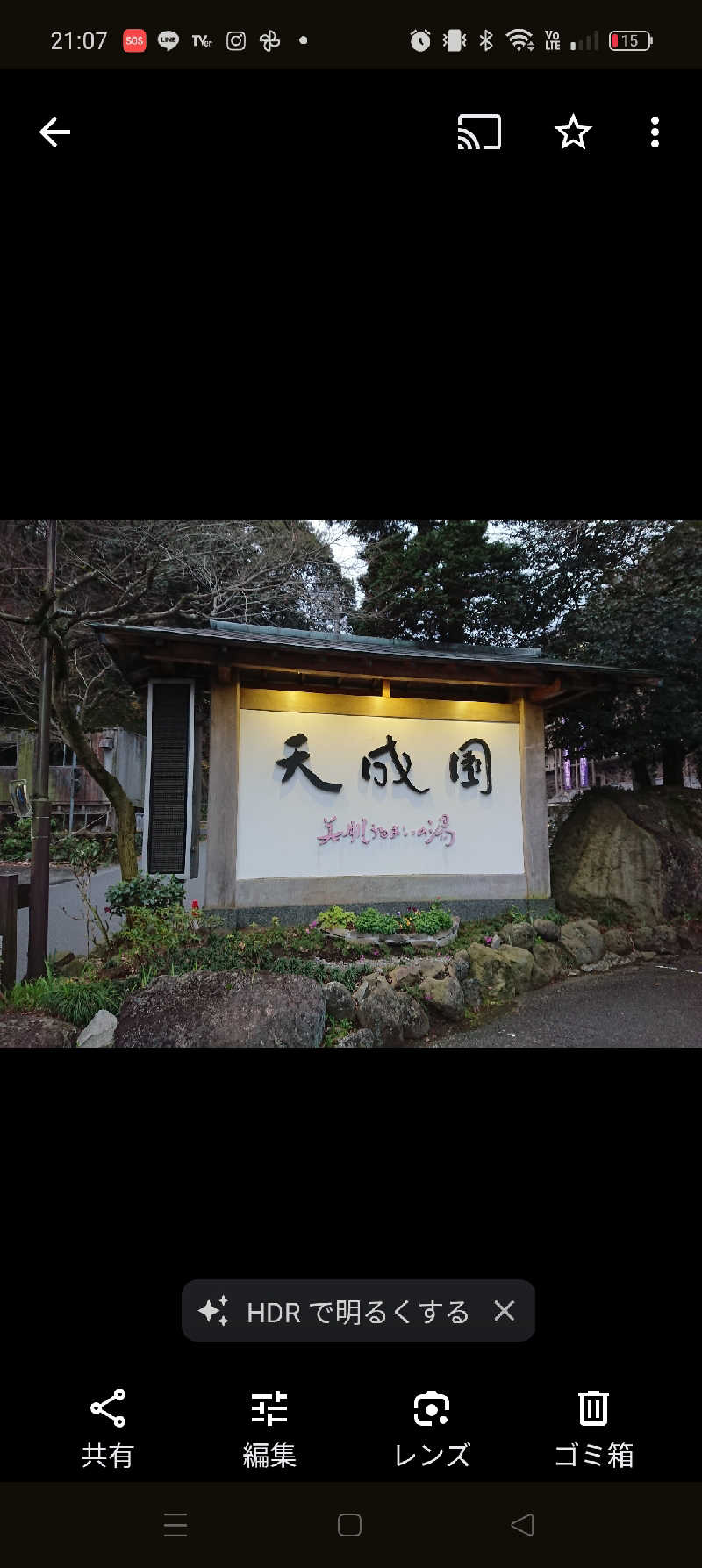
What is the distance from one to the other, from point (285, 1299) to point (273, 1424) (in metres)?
0.16

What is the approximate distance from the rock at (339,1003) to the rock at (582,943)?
9.06 ft

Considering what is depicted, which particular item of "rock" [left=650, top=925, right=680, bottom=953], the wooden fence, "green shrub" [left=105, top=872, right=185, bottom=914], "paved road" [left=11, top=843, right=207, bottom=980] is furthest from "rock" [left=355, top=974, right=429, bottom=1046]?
"rock" [left=650, top=925, right=680, bottom=953]

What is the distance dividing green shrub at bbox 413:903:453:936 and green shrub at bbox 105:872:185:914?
233 cm

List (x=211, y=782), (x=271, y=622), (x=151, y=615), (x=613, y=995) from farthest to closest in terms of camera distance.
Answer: (x=271, y=622), (x=211, y=782), (x=151, y=615), (x=613, y=995)

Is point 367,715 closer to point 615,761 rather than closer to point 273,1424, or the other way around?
point 615,761

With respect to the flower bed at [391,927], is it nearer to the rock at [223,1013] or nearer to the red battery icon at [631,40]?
the rock at [223,1013]

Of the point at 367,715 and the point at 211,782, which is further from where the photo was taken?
the point at 367,715

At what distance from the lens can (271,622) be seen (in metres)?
10.4

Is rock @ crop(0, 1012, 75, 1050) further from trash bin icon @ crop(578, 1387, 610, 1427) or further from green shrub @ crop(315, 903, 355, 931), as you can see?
trash bin icon @ crop(578, 1387, 610, 1427)

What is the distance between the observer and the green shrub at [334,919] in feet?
19.4

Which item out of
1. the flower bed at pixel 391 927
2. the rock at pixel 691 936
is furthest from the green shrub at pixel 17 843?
the rock at pixel 691 936

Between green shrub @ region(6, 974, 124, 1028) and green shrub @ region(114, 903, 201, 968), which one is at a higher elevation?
green shrub @ region(114, 903, 201, 968)

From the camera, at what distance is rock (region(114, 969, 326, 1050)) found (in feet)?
9.58

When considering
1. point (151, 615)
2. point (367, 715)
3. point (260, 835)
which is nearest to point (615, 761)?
point (367, 715)
